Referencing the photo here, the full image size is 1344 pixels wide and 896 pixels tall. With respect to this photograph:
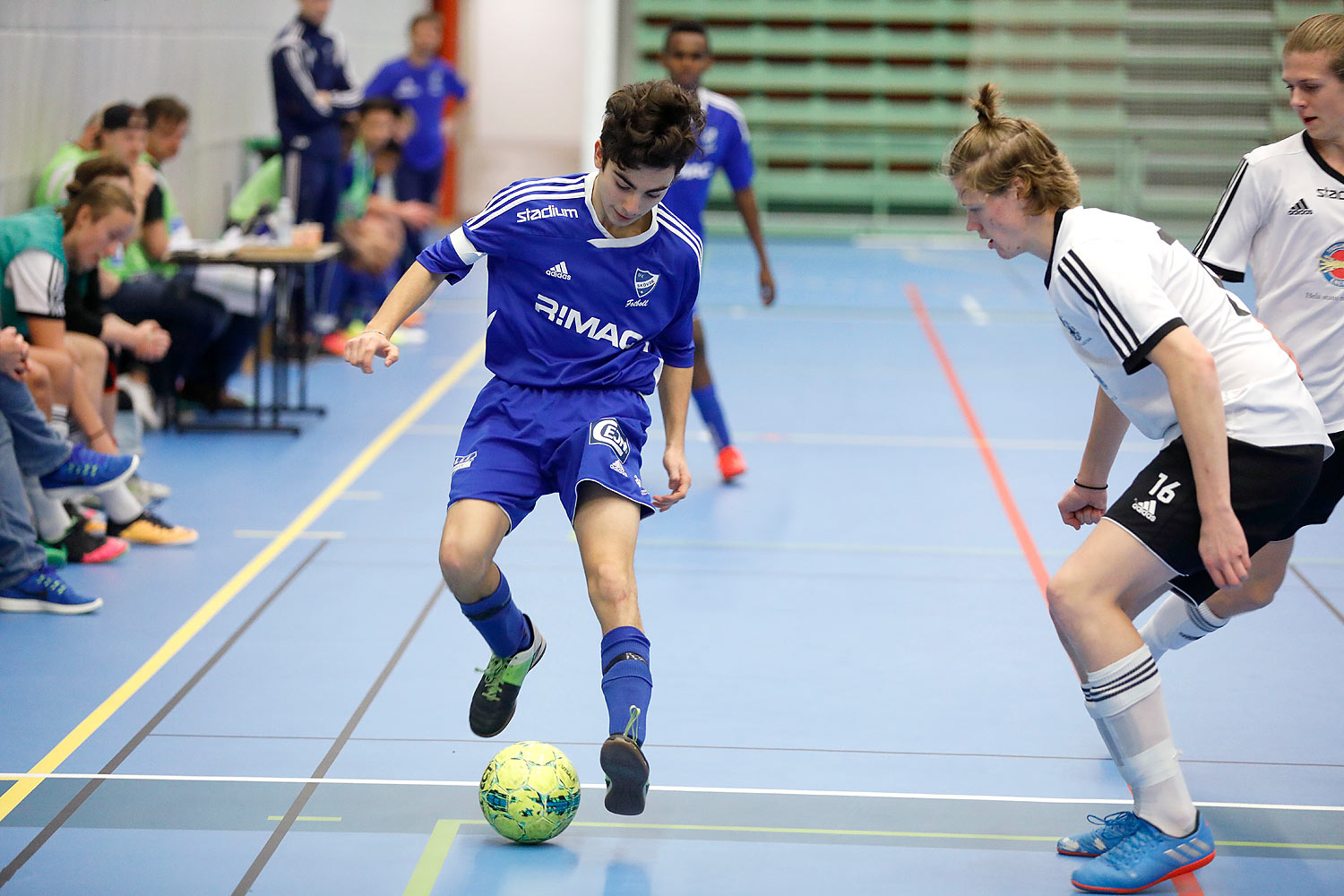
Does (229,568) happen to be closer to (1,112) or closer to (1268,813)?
(1,112)

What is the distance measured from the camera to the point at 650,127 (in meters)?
3.12

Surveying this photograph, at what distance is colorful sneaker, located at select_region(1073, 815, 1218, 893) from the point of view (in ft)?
10.0

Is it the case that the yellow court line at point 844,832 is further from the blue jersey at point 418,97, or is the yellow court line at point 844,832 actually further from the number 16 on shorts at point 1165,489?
the blue jersey at point 418,97

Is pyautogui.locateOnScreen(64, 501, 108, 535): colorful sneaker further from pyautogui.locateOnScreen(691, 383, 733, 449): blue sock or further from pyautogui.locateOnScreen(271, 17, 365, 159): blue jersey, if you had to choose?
pyautogui.locateOnScreen(271, 17, 365, 159): blue jersey

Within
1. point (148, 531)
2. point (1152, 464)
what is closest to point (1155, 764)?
point (1152, 464)

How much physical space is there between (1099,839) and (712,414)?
370 cm

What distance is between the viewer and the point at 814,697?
14.0 ft

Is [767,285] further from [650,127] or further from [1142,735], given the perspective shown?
[1142,735]

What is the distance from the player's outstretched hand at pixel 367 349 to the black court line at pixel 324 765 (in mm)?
1117

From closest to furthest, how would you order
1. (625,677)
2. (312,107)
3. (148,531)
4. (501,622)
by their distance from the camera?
1. (625,677)
2. (501,622)
3. (148,531)
4. (312,107)

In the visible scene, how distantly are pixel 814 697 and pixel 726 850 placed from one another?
3.43ft

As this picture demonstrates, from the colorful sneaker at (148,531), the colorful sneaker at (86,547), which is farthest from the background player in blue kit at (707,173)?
the colorful sneaker at (86,547)

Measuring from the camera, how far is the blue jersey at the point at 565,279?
11.3 ft

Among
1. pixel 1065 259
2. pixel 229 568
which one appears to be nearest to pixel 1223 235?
pixel 1065 259
